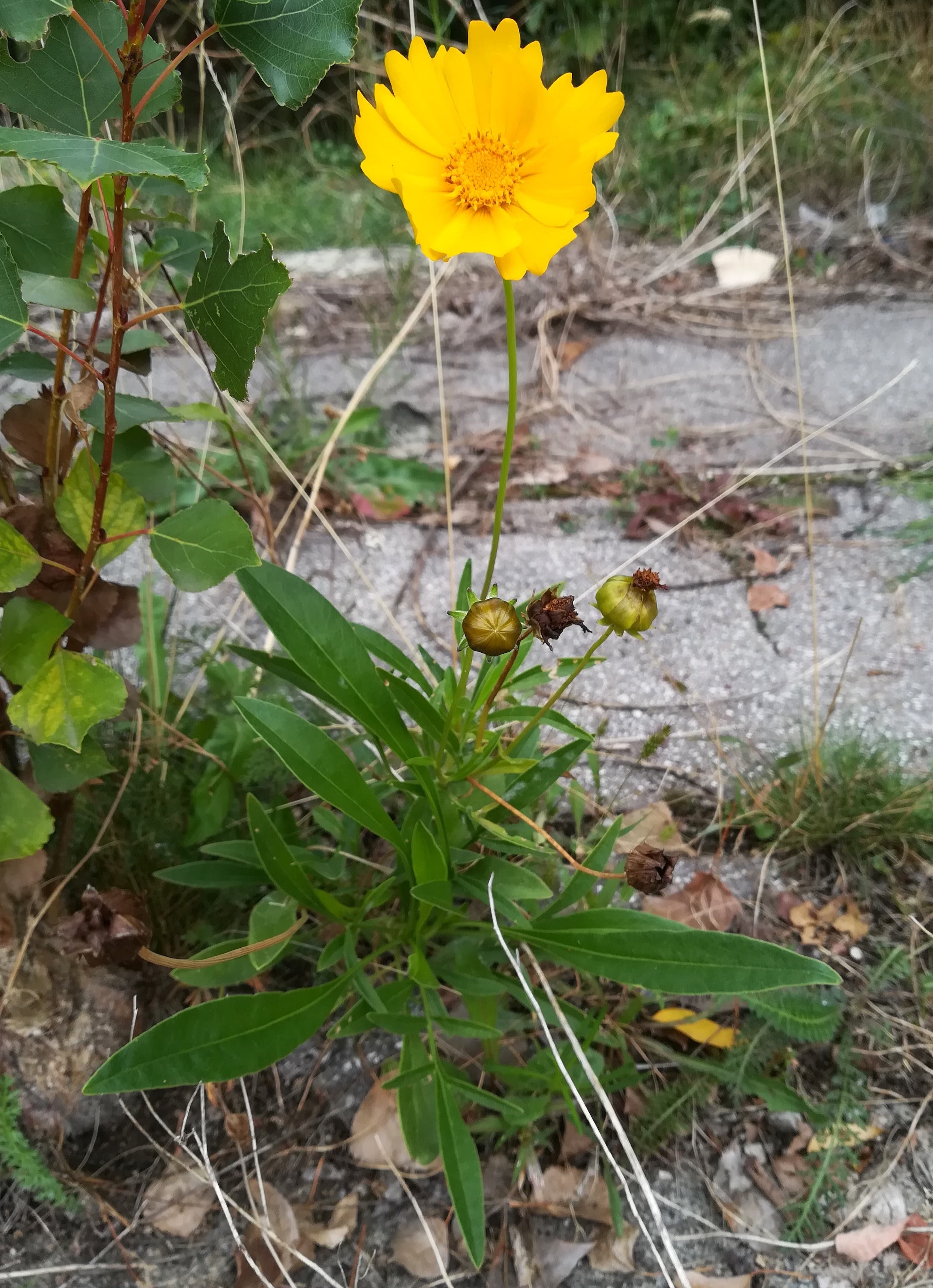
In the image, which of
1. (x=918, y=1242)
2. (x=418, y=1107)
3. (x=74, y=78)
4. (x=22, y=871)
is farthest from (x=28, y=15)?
(x=918, y=1242)

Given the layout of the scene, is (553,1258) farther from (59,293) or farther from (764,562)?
(764,562)

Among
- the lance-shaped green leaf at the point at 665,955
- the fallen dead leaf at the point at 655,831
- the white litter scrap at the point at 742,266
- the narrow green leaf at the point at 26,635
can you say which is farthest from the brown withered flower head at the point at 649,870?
the white litter scrap at the point at 742,266

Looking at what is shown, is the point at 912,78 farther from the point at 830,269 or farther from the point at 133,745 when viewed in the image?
the point at 133,745

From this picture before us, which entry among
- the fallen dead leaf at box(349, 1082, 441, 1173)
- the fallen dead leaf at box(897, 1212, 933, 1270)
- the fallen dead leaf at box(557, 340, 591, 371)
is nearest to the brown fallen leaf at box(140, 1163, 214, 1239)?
the fallen dead leaf at box(349, 1082, 441, 1173)

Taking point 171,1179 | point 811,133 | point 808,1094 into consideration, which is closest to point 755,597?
point 808,1094

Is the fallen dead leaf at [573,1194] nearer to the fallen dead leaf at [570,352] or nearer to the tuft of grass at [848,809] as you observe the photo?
the tuft of grass at [848,809]
